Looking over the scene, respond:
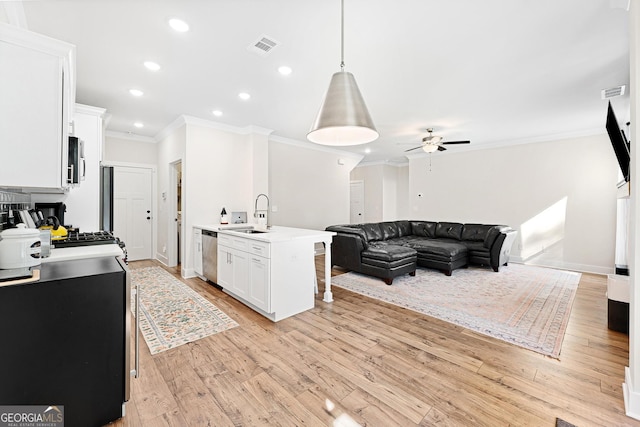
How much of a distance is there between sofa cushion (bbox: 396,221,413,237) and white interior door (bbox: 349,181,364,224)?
3033 mm

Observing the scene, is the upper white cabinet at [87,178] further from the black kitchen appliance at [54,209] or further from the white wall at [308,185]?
the white wall at [308,185]

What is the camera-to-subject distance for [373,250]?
455 centimetres

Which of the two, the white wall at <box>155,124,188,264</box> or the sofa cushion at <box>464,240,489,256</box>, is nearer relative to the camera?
the white wall at <box>155,124,188,264</box>

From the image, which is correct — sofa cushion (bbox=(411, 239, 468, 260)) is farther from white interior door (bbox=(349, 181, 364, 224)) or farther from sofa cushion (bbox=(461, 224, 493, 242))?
white interior door (bbox=(349, 181, 364, 224))

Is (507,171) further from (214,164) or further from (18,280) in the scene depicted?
(18,280)

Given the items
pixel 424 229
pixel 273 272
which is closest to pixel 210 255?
pixel 273 272

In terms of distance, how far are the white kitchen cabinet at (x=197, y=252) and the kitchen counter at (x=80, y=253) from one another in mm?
2329

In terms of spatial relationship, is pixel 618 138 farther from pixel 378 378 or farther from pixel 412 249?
pixel 378 378

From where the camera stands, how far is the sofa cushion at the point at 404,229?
6.36 meters

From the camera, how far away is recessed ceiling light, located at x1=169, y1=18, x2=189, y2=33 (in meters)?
2.22

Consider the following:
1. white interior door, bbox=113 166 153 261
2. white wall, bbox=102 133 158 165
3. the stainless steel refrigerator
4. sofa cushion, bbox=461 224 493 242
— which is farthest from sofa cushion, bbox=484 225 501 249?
white wall, bbox=102 133 158 165

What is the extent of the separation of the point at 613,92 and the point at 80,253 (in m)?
5.73

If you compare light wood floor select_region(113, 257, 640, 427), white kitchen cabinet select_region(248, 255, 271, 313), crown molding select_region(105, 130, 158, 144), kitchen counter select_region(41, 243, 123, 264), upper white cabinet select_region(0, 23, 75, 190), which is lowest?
light wood floor select_region(113, 257, 640, 427)

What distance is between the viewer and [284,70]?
119 inches
